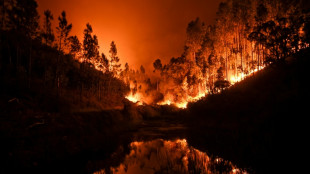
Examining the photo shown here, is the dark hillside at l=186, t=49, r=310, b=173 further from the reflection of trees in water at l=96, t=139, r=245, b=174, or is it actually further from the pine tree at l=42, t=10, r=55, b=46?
the pine tree at l=42, t=10, r=55, b=46

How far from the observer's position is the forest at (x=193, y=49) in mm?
19938

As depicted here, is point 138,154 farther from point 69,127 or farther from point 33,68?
point 33,68

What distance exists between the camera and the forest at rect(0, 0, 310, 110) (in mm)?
19938

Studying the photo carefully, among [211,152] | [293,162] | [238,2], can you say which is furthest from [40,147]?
[238,2]

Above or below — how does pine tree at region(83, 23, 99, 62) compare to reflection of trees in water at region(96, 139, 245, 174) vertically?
above

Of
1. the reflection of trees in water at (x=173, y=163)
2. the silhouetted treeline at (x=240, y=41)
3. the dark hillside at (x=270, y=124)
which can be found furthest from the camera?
the silhouetted treeline at (x=240, y=41)

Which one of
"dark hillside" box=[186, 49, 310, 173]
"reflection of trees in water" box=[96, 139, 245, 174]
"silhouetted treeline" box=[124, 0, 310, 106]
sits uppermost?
"silhouetted treeline" box=[124, 0, 310, 106]

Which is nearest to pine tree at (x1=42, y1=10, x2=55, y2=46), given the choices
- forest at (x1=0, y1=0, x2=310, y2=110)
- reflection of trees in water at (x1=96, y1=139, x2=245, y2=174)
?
forest at (x1=0, y1=0, x2=310, y2=110)

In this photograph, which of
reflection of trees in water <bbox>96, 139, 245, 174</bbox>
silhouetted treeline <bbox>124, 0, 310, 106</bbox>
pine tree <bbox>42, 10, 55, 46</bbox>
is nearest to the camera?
reflection of trees in water <bbox>96, 139, 245, 174</bbox>

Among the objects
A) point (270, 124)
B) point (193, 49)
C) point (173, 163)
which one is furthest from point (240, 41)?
point (173, 163)

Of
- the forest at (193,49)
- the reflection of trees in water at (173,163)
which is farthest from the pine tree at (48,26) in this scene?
the reflection of trees in water at (173,163)

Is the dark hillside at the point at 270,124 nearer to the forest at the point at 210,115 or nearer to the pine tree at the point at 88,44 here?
the forest at the point at 210,115

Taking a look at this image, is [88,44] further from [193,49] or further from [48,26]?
[193,49]

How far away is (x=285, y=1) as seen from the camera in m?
27.2
